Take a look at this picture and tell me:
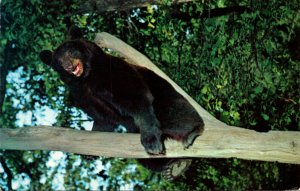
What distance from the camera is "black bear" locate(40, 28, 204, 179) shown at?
3.44 metres

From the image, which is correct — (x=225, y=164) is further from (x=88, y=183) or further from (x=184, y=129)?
(x=184, y=129)

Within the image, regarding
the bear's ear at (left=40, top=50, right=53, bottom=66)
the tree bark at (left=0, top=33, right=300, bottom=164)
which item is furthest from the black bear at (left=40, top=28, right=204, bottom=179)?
the tree bark at (left=0, top=33, right=300, bottom=164)

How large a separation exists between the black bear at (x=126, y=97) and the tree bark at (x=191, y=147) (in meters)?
0.14

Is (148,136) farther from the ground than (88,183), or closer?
farther from the ground

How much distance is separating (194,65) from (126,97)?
5.17 feet

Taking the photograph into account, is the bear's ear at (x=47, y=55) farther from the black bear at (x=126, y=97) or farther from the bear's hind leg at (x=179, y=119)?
the bear's hind leg at (x=179, y=119)

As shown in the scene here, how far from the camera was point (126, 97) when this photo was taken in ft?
11.7

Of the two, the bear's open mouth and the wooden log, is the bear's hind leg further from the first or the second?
the bear's open mouth

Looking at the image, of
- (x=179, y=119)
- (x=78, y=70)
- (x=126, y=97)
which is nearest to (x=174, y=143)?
(x=179, y=119)

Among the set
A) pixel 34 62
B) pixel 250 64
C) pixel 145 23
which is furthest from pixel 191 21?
pixel 34 62

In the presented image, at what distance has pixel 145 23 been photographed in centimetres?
533

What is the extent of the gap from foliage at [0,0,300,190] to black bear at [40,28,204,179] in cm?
53

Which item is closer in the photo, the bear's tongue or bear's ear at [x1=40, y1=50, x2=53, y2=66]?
the bear's tongue

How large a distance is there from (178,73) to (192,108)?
114 centimetres
